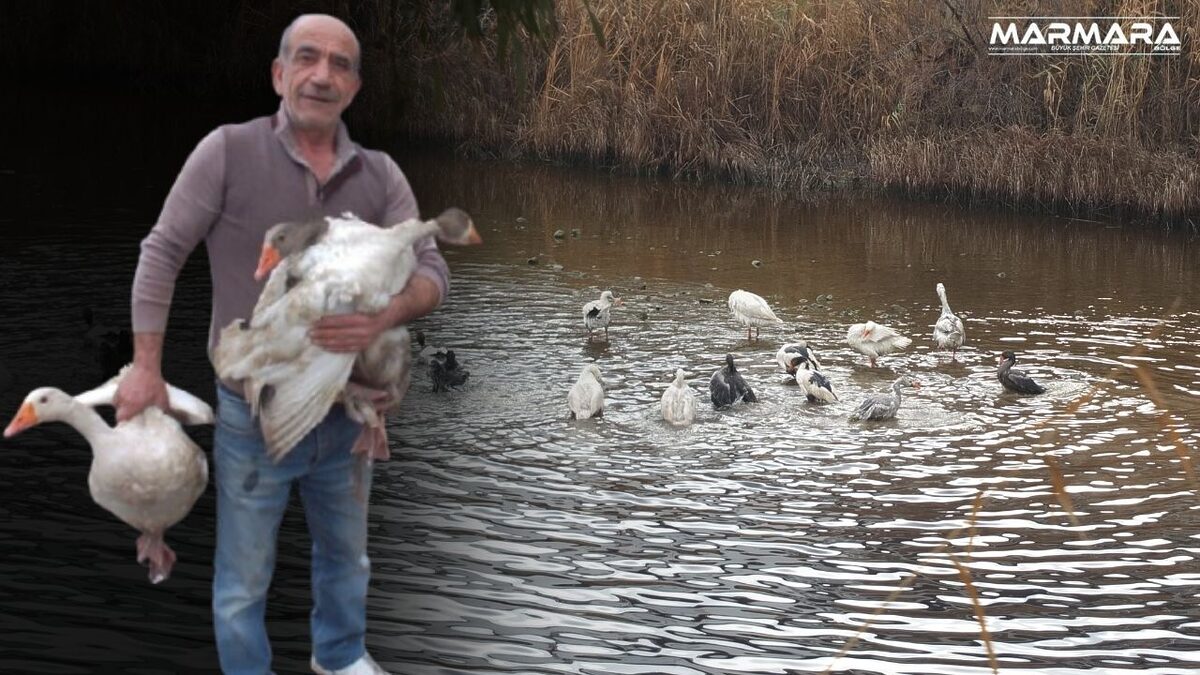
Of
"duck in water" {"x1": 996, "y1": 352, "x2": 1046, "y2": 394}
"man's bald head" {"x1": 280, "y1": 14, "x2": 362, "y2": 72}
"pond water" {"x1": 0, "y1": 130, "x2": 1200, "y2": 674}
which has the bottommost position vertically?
"pond water" {"x1": 0, "y1": 130, "x2": 1200, "y2": 674}

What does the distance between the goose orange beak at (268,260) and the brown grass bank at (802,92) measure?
17155 mm

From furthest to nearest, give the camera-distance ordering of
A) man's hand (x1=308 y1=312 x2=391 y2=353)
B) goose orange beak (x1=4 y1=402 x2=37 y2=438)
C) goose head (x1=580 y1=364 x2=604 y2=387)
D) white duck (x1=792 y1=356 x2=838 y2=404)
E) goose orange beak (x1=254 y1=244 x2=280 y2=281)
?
white duck (x1=792 y1=356 x2=838 y2=404)
goose head (x1=580 y1=364 x2=604 y2=387)
goose orange beak (x1=4 y1=402 x2=37 y2=438)
man's hand (x1=308 y1=312 x2=391 y2=353)
goose orange beak (x1=254 y1=244 x2=280 y2=281)

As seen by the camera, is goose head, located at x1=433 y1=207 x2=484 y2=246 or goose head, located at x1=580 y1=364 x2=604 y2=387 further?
goose head, located at x1=580 y1=364 x2=604 y2=387

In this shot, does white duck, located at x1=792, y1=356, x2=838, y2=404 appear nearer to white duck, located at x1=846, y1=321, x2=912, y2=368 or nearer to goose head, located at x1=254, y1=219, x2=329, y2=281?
white duck, located at x1=846, y1=321, x2=912, y2=368

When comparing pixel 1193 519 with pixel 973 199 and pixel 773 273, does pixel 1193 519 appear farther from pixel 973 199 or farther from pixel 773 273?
pixel 973 199

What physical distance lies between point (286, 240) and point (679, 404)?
5720 mm

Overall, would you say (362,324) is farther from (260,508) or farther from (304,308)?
(260,508)

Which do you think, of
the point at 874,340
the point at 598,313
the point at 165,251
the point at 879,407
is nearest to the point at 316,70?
the point at 165,251

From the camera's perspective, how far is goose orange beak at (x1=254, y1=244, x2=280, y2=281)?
4336mm

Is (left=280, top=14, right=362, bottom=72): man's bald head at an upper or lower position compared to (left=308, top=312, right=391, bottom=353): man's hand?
upper

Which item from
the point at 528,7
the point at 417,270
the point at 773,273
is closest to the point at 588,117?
the point at 773,273

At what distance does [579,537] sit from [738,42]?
16.1m

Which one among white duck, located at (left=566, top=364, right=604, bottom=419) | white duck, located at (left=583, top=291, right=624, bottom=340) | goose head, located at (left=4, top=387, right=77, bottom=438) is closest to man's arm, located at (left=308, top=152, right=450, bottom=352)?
goose head, located at (left=4, top=387, right=77, bottom=438)

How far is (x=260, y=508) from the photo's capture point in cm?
463
